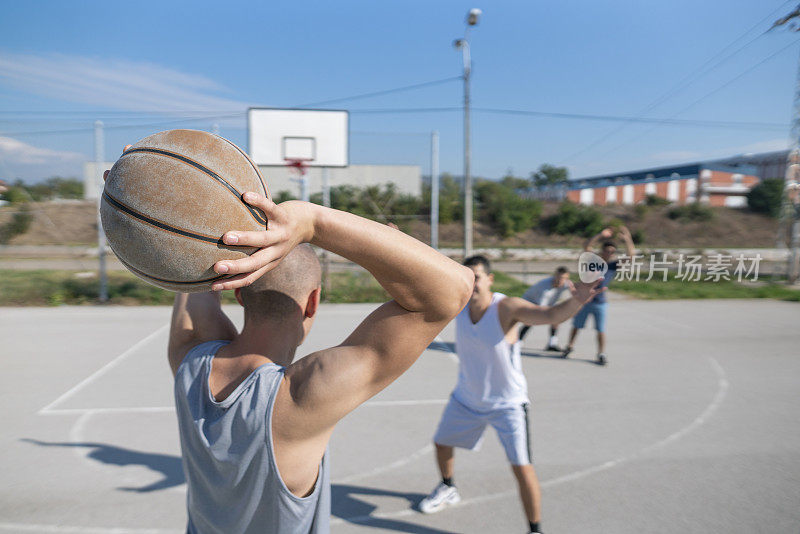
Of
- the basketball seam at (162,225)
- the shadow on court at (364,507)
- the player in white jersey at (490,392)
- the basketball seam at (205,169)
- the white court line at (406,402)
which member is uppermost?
the basketball seam at (205,169)

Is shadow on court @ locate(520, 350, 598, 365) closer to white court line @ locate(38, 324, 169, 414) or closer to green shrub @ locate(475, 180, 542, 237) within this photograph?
white court line @ locate(38, 324, 169, 414)

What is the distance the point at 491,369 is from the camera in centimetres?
358

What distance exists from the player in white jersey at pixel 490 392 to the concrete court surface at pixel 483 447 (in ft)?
1.18

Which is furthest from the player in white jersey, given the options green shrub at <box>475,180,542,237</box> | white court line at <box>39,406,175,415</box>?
green shrub at <box>475,180,542,237</box>

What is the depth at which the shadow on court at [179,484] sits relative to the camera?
3.61 meters

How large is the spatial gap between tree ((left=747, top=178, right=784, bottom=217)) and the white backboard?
3590 centimetres

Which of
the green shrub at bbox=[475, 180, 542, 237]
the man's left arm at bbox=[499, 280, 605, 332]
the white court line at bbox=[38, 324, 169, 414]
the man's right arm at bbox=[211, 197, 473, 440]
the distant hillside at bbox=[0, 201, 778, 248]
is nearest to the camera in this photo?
the man's right arm at bbox=[211, 197, 473, 440]

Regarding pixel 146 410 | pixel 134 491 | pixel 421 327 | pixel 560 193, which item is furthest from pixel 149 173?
pixel 560 193

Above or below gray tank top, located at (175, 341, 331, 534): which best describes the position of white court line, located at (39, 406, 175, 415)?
below

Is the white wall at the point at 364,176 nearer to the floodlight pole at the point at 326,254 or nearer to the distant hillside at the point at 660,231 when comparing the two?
the floodlight pole at the point at 326,254

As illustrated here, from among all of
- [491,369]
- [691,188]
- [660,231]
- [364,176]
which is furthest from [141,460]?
[691,188]

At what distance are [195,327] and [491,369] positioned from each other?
7.35 ft

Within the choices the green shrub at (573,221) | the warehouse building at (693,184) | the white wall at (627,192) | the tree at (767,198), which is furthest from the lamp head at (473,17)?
the white wall at (627,192)

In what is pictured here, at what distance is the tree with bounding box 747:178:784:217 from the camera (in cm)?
3750
